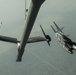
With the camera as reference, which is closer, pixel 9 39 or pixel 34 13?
pixel 34 13

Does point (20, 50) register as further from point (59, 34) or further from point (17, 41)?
point (59, 34)

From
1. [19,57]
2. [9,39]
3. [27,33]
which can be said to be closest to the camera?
[27,33]

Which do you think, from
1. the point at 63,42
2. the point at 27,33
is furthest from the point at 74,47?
the point at 27,33

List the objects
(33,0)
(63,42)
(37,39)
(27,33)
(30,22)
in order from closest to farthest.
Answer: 1. (33,0)
2. (30,22)
3. (27,33)
4. (37,39)
5. (63,42)

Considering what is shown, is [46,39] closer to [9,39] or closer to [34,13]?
[9,39]

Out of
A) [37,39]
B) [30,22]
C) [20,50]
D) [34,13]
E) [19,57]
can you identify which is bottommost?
[19,57]

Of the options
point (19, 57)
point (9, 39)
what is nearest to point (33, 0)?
point (9, 39)

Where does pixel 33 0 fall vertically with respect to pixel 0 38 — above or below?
above

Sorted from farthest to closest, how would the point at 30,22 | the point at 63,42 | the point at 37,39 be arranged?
the point at 63,42, the point at 37,39, the point at 30,22

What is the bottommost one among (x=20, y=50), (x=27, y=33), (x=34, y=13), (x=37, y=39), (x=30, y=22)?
(x=20, y=50)
